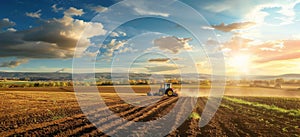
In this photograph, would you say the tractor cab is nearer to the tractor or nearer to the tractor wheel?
the tractor

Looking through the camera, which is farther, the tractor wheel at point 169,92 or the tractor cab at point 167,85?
the tractor cab at point 167,85

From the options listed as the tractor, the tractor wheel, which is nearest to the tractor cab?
the tractor

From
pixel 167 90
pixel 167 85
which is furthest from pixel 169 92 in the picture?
pixel 167 85

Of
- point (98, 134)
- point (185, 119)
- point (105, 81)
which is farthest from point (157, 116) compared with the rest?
point (105, 81)

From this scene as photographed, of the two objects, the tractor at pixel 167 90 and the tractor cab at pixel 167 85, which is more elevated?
the tractor cab at pixel 167 85

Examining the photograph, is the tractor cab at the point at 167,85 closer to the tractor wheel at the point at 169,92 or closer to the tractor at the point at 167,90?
the tractor at the point at 167,90

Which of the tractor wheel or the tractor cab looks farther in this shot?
the tractor cab

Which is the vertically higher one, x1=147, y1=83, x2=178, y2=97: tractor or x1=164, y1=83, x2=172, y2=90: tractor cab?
x1=164, y1=83, x2=172, y2=90: tractor cab

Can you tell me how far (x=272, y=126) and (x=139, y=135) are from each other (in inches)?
304

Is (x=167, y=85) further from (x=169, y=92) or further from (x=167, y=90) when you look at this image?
(x=169, y=92)

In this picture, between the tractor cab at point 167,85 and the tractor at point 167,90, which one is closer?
the tractor at point 167,90

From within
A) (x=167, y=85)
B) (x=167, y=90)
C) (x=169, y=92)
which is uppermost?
(x=167, y=85)

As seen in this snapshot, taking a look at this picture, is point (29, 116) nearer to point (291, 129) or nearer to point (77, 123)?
point (77, 123)

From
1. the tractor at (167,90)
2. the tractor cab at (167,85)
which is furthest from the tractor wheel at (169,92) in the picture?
the tractor cab at (167,85)
